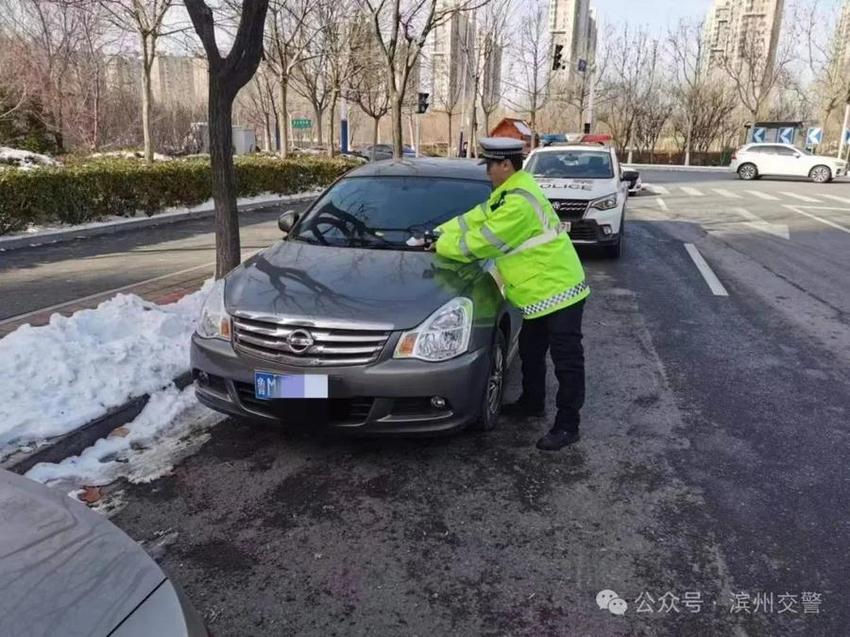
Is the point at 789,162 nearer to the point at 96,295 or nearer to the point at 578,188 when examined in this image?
the point at 578,188

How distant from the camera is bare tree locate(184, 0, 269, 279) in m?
5.93

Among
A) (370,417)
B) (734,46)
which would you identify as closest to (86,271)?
(370,417)

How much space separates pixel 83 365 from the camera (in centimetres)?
433

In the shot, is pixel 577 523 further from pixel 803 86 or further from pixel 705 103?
pixel 803 86

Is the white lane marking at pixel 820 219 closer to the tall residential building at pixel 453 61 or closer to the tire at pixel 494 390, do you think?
the tire at pixel 494 390

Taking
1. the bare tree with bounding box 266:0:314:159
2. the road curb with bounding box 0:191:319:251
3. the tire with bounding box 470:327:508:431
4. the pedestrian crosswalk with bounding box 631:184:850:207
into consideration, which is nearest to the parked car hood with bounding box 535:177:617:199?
the tire with bounding box 470:327:508:431

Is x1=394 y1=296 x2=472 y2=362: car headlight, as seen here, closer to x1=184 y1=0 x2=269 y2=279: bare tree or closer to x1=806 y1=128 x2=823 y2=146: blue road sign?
x1=184 y1=0 x2=269 y2=279: bare tree

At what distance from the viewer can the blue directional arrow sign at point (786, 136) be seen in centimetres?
3719

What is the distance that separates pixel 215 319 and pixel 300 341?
636mm

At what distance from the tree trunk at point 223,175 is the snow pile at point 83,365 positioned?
1.02 meters

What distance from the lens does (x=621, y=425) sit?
13.8ft

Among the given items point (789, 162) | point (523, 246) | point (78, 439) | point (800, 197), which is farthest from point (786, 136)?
point (78, 439)

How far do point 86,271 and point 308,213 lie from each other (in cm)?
473

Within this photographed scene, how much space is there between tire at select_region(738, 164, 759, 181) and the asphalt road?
28.1 metres
